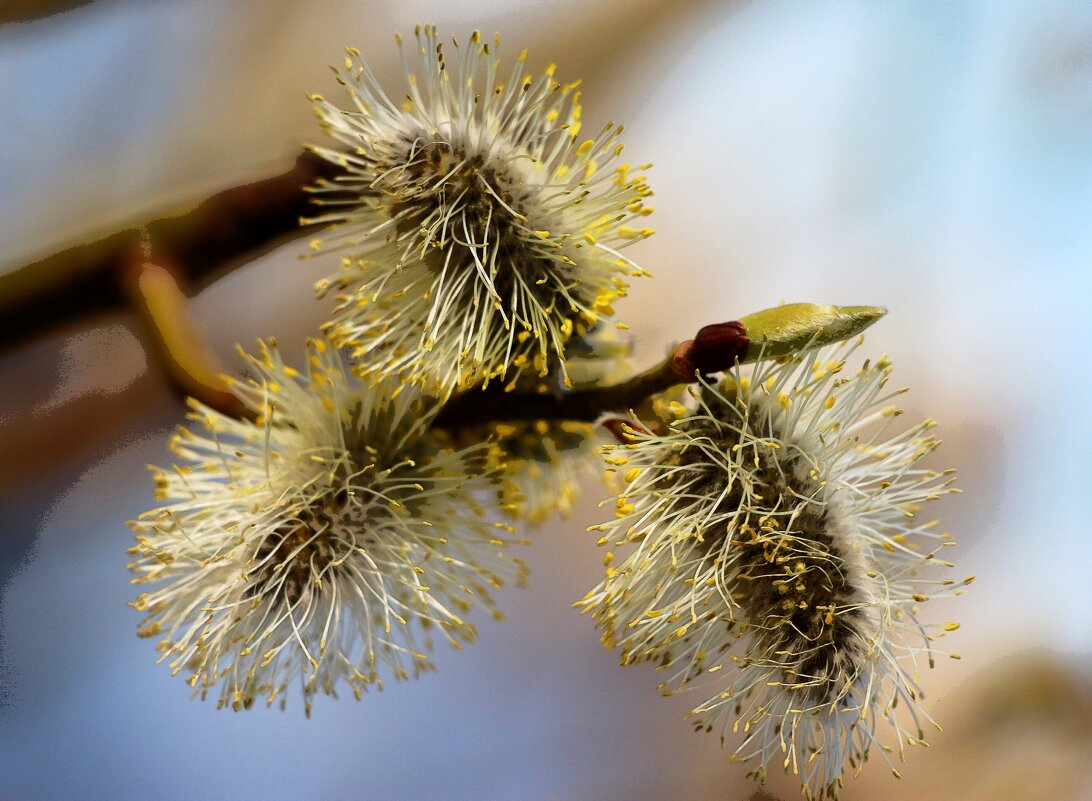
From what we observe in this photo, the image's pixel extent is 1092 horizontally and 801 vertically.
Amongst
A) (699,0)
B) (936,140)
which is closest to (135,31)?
(699,0)

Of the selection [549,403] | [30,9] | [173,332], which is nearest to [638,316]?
[549,403]

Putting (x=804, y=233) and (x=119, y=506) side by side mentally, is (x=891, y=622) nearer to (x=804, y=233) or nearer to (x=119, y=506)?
(x=804, y=233)

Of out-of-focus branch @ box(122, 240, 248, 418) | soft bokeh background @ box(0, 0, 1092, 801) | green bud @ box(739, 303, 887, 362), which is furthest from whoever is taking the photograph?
soft bokeh background @ box(0, 0, 1092, 801)

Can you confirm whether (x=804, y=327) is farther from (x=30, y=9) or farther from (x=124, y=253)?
(x=30, y=9)

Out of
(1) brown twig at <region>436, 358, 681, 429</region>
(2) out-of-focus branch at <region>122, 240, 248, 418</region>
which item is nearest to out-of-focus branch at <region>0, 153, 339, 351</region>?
(2) out-of-focus branch at <region>122, 240, 248, 418</region>

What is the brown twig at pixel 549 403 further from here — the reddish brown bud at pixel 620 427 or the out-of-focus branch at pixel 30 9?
the out-of-focus branch at pixel 30 9

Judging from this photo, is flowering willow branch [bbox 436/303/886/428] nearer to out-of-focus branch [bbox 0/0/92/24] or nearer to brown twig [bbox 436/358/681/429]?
brown twig [bbox 436/358/681/429]

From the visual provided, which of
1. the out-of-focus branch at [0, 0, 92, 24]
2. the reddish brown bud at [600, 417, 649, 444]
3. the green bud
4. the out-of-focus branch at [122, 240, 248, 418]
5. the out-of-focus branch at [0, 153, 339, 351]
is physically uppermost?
the out-of-focus branch at [0, 0, 92, 24]
